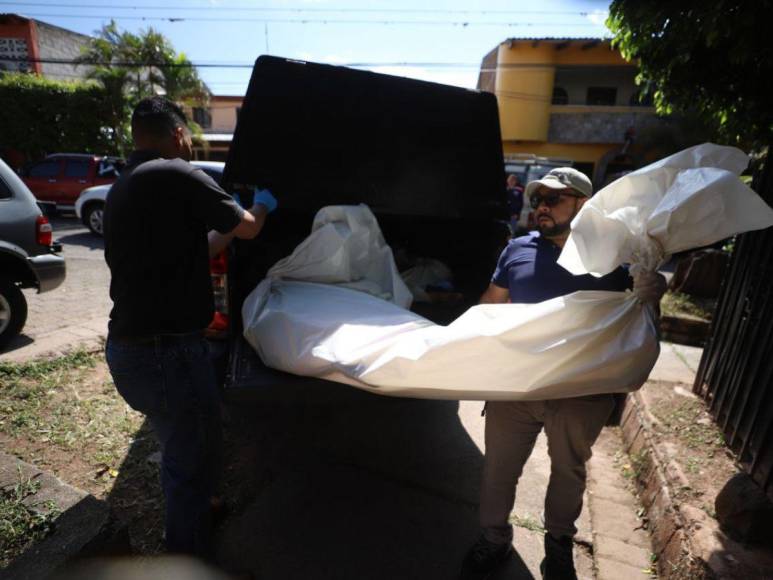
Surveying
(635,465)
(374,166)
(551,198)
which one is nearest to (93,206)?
(374,166)

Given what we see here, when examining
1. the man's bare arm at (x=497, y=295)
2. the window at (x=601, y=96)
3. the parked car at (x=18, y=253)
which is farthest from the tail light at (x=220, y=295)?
the window at (x=601, y=96)

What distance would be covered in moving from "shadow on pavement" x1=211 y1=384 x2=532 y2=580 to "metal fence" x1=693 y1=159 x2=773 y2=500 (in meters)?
1.59

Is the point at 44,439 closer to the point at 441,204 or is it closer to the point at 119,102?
the point at 441,204

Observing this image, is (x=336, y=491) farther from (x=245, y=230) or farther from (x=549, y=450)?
(x=245, y=230)

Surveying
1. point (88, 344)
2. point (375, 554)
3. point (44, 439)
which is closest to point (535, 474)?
point (375, 554)

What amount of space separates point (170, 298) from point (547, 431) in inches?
68.2

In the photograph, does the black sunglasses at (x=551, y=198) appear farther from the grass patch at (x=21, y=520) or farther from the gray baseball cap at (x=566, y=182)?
the grass patch at (x=21, y=520)

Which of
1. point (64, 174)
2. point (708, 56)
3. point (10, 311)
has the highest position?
point (708, 56)

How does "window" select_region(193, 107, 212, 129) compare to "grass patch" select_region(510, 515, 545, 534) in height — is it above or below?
above

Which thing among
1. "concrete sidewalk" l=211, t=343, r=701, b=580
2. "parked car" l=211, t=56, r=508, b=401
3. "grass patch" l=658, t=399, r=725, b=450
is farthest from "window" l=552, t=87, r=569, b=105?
"concrete sidewalk" l=211, t=343, r=701, b=580

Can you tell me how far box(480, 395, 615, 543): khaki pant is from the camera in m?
2.04

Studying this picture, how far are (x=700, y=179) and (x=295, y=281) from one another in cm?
203

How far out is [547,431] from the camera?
210 centimetres

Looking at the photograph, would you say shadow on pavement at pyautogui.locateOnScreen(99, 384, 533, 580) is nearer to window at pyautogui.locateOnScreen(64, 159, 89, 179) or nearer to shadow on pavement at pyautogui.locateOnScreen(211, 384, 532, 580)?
shadow on pavement at pyautogui.locateOnScreen(211, 384, 532, 580)
